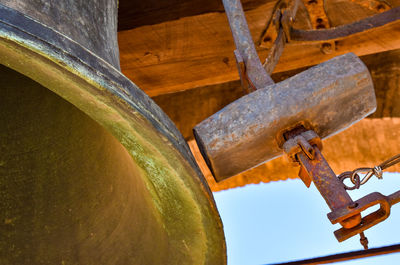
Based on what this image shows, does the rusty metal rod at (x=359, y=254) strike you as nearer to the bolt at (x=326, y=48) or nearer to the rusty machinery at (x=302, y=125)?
the bolt at (x=326, y=48)

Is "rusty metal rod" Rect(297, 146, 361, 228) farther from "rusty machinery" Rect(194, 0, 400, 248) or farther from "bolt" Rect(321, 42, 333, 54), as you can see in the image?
"bolt" Rect(321, 42, 333, 54)

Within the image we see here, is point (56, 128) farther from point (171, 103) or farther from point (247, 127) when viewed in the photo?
point (171, 103)

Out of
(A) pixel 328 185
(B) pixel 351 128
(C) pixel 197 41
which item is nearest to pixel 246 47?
(A) pixel 328 185

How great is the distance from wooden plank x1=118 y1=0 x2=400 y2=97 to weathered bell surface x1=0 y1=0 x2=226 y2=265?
3.07ft

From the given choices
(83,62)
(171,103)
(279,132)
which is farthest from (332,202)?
(171,103)

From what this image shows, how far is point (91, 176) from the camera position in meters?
1.50

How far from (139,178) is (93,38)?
0.42 meters

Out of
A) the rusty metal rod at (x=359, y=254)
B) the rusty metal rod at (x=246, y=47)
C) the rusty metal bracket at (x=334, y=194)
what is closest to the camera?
the rusty metal bracket at (x=334, y=194)

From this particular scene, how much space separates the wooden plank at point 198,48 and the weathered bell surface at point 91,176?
0.94 m

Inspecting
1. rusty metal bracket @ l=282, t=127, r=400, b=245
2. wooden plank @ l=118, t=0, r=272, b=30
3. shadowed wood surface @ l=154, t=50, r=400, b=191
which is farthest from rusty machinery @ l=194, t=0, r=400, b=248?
shadowed wood surface @ l=154, t=50, r=400, b=191

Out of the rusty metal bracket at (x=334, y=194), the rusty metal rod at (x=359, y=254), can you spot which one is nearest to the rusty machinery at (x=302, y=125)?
the rusty metal bracket at (x=334, y=194)

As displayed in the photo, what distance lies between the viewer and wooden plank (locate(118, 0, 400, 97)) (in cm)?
246

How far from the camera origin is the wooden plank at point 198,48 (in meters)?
2.46

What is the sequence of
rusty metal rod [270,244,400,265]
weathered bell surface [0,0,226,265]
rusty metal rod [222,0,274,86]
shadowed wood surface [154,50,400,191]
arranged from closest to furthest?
weathered bell surface [0,0,226,265], rusty metal rod [222,0,274,86], rusty metal rod [270,244,400,265], shadowed wood surface [154,50,400,191]
